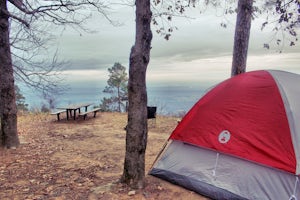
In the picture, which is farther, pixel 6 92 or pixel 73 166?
pixel 6 92

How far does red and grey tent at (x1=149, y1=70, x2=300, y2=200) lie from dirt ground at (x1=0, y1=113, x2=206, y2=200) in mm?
321

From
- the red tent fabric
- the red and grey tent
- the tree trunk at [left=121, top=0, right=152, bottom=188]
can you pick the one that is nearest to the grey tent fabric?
the red and grey tent

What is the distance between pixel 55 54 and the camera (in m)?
7.25

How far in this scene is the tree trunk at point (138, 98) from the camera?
352 cm

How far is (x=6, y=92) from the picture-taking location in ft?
18.0

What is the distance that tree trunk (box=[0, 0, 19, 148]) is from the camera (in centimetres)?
536

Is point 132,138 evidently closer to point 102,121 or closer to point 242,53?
point 242,53

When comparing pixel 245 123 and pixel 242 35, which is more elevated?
pixel 242 35

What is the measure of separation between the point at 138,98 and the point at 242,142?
1448 mm

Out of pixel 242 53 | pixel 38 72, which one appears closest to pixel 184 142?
pixel 242 53

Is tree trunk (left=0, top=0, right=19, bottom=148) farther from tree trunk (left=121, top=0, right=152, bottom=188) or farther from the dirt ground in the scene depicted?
tree trunk (left=121, top=0, right=152, bottom=188)

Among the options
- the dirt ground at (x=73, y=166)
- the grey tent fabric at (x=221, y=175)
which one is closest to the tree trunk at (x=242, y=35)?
the dirt ground at (x=73, y=166)

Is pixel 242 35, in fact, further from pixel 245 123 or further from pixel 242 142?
pixel 242 142

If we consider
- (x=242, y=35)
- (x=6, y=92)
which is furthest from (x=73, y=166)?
(x=242, y=35)
